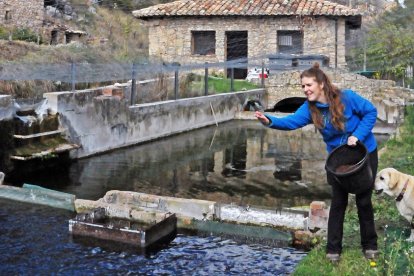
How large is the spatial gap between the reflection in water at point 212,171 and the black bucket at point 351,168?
4.42 meters

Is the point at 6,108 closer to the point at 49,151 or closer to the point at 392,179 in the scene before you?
the point at 49,151

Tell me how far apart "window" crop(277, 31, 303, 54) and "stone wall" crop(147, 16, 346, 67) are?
0.41 metres

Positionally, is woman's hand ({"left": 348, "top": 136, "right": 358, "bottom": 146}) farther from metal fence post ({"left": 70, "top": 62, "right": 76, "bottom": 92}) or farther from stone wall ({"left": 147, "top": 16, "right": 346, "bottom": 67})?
stone wall ({"left": 147, "top": 16, "right": 346, "bottom": 67})

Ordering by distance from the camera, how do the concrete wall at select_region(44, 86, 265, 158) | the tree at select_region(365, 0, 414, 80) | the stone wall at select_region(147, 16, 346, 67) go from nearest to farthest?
the concrete wall at select_region(44, 86, 265, 158) < the tree at select_region(365, 0, 414, 80) < the stone wall at select_region(147, 16, 346, 67)

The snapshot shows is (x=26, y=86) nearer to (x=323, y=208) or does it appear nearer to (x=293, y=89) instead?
(x=323, y=208)

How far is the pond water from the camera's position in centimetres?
649

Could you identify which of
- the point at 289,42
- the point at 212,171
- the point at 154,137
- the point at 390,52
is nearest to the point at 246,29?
the point at 289,42

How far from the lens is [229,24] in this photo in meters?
27.1

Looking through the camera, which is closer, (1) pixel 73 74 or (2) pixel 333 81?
(1) pixel 73 74

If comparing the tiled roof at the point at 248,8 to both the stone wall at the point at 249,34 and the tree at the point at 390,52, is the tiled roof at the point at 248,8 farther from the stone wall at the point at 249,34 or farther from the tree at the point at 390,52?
the tree at the point at 390,52

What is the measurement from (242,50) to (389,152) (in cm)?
1789

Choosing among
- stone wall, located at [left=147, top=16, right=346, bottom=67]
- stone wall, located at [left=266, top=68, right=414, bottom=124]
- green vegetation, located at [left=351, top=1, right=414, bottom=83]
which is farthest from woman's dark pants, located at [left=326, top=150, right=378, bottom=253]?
stone wall, located at [left=147, top=16, right=346, bottom=67]

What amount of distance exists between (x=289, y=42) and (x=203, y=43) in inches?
161

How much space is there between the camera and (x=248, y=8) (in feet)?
87.7
